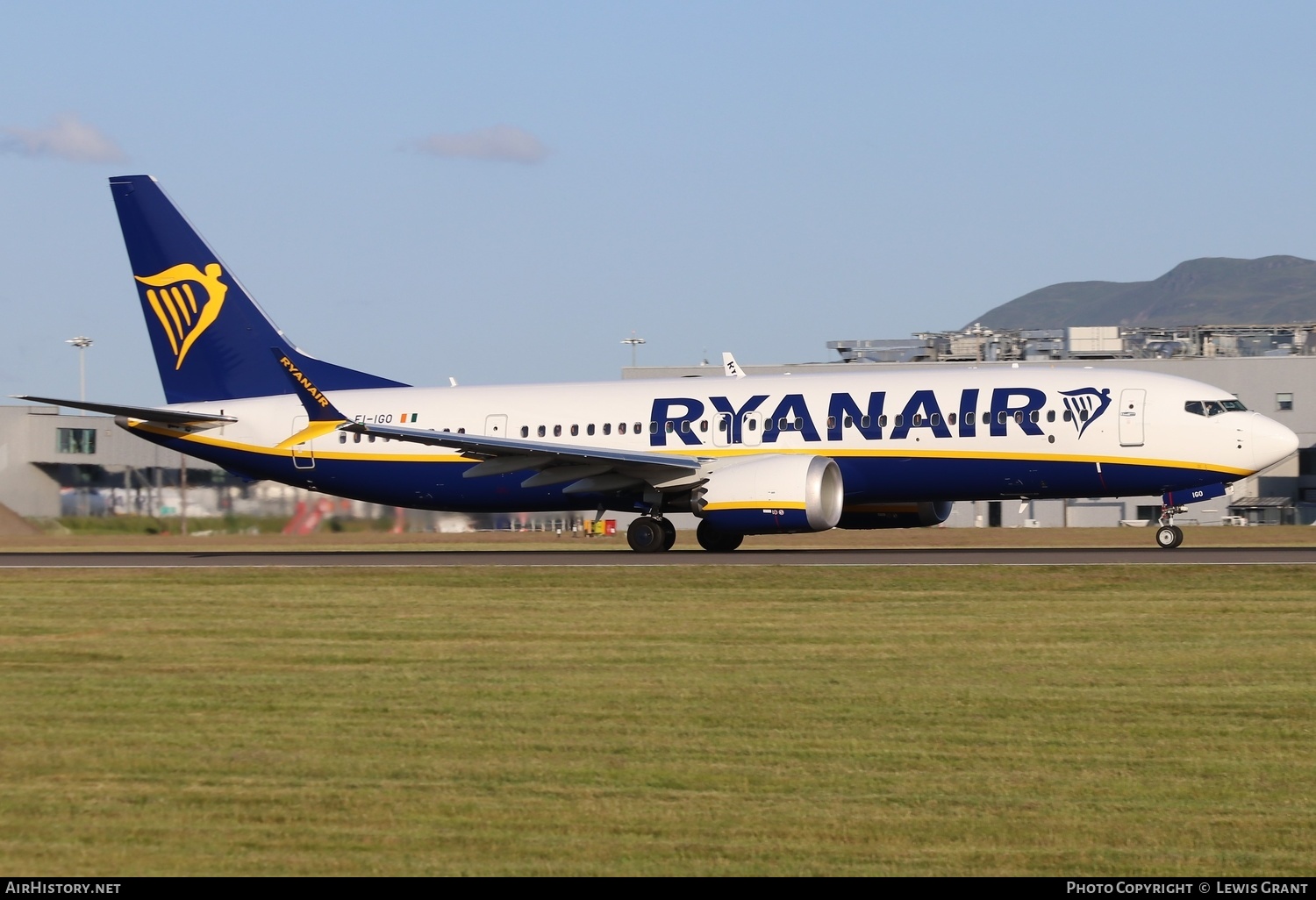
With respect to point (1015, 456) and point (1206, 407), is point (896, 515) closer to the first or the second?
point (1015, 456)

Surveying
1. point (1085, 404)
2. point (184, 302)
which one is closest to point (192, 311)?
point (184, 302)

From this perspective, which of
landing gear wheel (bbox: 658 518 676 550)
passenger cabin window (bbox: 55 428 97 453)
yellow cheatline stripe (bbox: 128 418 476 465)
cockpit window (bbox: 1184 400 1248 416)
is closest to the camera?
cockpit window (bbox: 1184 400 1248 416)

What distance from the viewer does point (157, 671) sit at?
53.5 feet

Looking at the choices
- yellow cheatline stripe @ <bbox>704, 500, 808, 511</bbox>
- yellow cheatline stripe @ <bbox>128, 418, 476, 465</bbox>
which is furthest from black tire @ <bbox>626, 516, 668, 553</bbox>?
yellow cheatline stripe @ <bbox>128, 418, 476, 465</bbox>

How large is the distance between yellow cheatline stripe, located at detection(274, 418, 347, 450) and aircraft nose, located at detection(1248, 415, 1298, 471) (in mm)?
20354

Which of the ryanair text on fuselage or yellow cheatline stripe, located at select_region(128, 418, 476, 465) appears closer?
the ryanair text on fuselage

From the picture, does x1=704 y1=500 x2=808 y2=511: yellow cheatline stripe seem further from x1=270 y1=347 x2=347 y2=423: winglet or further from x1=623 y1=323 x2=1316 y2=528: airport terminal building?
x1=623 y1=323 x2=1316 y2=528: airport terminal building

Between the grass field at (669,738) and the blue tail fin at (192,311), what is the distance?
Answer: 680 inches

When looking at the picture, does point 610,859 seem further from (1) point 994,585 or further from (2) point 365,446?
(2) point 365,446

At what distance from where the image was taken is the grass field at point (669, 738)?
9.43 metres

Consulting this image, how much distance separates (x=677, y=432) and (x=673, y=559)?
12.0 ft

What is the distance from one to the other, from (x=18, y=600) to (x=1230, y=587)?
740 inches

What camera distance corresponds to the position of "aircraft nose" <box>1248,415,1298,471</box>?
103 ft

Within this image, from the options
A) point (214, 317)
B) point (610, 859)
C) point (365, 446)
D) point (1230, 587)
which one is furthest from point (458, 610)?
point (214, 317)
